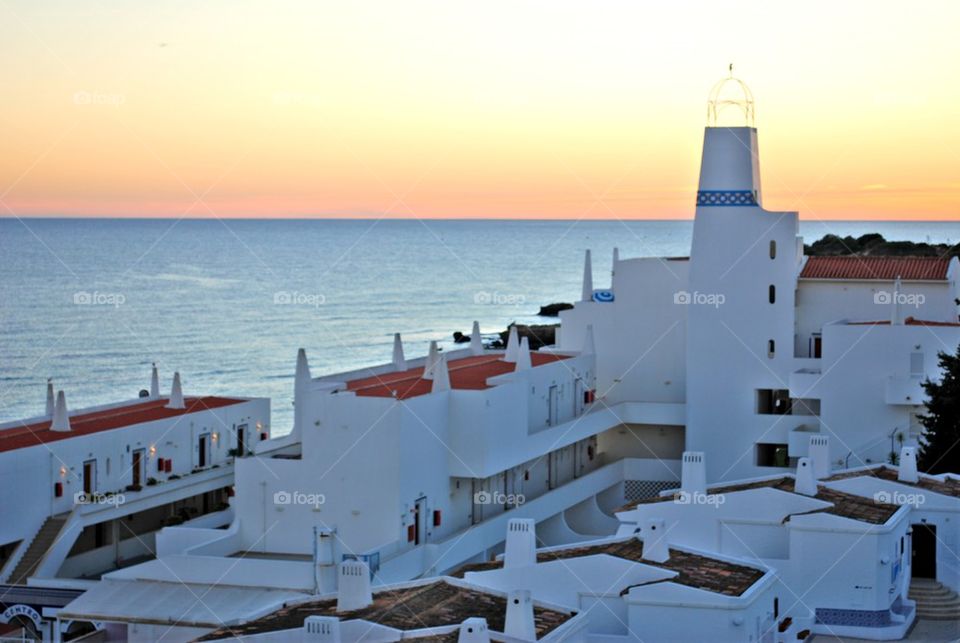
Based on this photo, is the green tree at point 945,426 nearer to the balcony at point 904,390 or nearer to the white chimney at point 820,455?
the balcony at point 904,390

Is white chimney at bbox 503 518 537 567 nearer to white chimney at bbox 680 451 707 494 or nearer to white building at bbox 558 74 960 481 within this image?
white chimney at bbox 680 451 707 494

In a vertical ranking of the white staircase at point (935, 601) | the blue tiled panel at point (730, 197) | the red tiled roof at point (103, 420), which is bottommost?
the white staircase at point (935, 601)

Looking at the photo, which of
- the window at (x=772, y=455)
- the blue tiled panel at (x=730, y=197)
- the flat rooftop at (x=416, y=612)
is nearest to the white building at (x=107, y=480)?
the flat rooftop at (x=416, y=612)

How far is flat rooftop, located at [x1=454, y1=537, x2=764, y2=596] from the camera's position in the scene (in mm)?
26125

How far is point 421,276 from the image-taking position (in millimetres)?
184375

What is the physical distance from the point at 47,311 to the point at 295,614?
111 m

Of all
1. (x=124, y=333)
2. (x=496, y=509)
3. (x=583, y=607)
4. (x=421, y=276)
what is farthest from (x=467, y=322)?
(x=583, y=607)

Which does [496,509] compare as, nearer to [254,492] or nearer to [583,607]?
[254,492]

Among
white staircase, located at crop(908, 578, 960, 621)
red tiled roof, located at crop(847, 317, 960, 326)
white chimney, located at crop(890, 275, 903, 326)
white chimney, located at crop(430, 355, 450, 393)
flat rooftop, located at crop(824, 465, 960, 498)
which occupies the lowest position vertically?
white staircase, located at crop(908, 578, 960, 621)

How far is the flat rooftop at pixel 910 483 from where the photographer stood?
3459 centimetres

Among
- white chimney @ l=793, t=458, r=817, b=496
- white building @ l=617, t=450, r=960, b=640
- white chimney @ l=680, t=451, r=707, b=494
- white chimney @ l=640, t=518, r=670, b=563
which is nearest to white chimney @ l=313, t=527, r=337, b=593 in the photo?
white chimney @ l=640, t=518, r=670, b=563

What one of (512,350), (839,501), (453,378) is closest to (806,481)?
(839,501)

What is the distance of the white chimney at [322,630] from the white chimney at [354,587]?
115 inches

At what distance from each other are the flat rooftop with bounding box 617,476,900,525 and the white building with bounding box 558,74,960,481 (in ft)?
24.5
